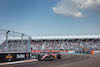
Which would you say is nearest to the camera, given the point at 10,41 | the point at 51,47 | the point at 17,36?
the point at 10,41

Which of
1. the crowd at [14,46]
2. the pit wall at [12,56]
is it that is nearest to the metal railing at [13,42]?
the crowd at [14,46]

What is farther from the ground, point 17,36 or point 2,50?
point 17,36

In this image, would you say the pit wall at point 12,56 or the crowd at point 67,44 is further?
the crowd at point 67,44

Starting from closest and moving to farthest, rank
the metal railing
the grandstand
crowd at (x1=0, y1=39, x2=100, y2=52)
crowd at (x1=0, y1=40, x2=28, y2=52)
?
1. the metal railing
2. crowd at (x1=0, y1=40, x2=28, y2=52)
3. crowd at (x1=0, y1=39, x2=100, y2=52)
4. the grandstand

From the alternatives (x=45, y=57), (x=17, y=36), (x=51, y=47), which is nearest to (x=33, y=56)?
(x=45, y=57)

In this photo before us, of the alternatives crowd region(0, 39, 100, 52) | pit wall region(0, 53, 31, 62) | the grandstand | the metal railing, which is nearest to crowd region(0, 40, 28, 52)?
the metal railing

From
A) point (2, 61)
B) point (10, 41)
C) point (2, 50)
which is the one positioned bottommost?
point (2, 61)

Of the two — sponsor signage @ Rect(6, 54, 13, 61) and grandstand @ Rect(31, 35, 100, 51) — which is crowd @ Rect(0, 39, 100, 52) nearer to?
grandstand @ Rect(31, 35, 100, 51)

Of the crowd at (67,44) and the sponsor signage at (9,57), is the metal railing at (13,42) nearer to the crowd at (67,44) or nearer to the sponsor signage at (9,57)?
the sponsor signage at (9,57)

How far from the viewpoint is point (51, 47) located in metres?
42.5

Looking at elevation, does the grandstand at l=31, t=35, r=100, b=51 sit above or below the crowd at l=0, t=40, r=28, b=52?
above

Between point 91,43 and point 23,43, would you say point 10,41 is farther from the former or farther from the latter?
point 91,43

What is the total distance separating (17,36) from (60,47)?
29.7 m

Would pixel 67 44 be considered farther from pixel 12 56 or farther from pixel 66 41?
pixel 12 56
